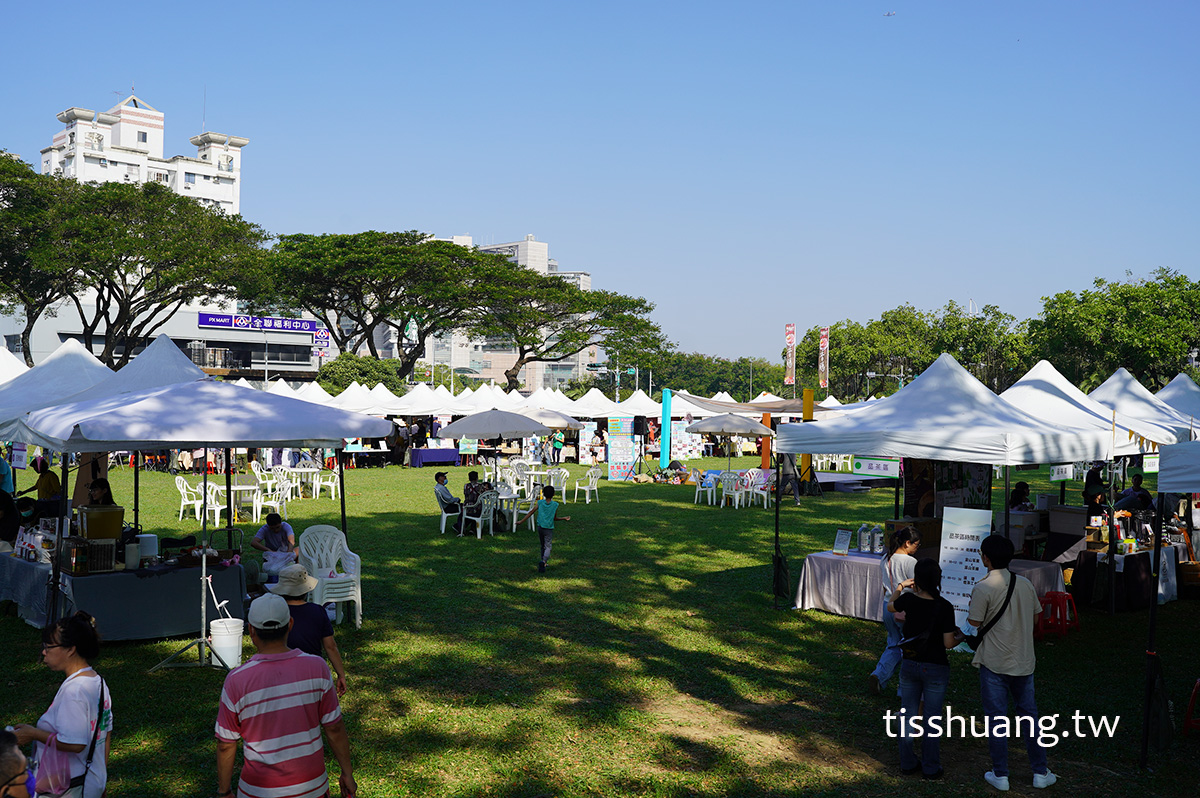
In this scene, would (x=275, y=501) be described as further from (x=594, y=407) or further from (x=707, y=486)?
(x=594, y=407)

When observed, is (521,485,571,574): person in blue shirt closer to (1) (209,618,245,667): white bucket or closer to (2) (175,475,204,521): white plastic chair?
(1) (209,618,245,667): white bucket

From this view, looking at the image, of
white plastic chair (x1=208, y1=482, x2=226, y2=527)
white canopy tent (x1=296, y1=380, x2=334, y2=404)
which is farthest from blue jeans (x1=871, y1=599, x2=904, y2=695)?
white canopy tent (x1=296, y1=380, x2=334, y2=404)

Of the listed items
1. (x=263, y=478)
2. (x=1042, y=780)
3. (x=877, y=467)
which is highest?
(x=877, y=467)

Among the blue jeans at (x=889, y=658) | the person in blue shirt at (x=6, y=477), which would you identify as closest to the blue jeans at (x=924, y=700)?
the blue jeans at (x=889, y=658)

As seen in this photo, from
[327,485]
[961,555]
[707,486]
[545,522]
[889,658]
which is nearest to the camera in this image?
[889,658]

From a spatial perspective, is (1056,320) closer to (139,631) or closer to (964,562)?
(964,562)

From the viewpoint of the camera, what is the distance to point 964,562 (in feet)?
27.4

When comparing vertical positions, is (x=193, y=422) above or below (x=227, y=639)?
above

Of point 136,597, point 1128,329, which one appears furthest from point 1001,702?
point 1128,329

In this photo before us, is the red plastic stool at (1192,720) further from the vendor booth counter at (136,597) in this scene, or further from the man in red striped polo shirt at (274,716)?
the vendor booth counter at (136,597)

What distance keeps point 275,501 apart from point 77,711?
568 inches

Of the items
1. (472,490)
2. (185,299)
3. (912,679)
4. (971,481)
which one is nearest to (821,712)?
(912,679)

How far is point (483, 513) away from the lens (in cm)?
1507

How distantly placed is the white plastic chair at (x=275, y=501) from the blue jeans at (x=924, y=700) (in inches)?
532
